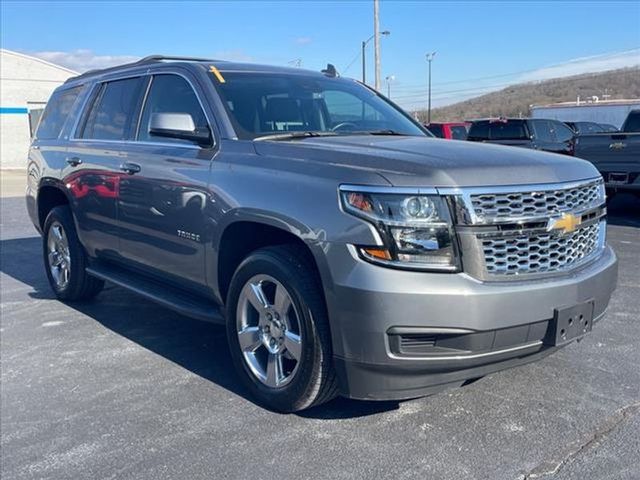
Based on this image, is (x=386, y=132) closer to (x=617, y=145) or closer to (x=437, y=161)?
(x=437, y=161)

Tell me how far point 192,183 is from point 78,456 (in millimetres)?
1747

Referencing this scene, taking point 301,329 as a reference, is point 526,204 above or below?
above

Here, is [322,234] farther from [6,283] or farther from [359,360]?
[6,283]

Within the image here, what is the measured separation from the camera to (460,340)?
303 centimetres

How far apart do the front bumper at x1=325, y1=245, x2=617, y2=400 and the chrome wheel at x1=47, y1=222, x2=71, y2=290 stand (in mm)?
3865

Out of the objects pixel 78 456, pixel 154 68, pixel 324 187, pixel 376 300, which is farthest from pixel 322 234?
pixel 154 68

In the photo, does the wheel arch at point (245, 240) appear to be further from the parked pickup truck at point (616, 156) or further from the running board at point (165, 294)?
the parked pickup truck at point (616, 156)

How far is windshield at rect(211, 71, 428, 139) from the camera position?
429 cm

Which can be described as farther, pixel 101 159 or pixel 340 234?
pixel 101 159

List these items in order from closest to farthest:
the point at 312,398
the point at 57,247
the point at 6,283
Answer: the point at 312,398
the point at 57,247
the point at 6,283

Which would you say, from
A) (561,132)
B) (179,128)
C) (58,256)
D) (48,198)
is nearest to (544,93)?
(561,132)

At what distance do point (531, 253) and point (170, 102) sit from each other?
9.28 ft

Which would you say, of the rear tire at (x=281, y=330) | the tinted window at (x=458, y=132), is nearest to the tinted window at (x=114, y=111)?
the rear tire at (x=281, y=330)

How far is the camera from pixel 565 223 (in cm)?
330
